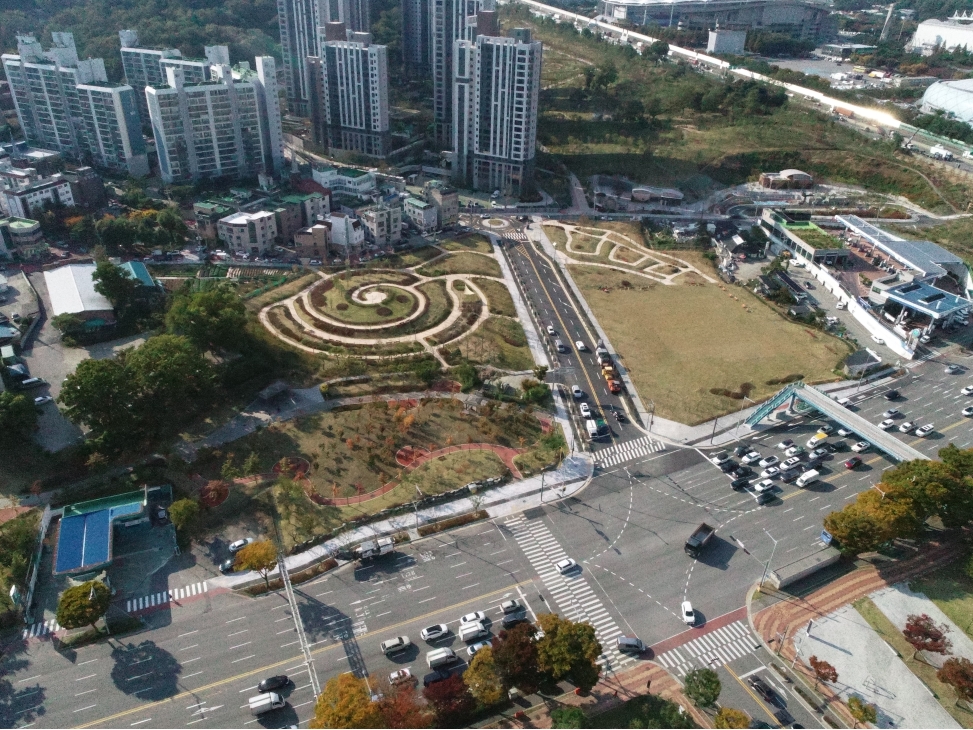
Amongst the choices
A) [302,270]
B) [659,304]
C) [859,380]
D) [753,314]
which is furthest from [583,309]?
[302,270]

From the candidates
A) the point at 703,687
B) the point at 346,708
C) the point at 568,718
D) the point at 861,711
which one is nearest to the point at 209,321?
the point at 346,708

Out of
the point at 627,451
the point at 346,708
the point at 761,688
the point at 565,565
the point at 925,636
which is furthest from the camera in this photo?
the point at 627,451

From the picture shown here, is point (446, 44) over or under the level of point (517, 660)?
over

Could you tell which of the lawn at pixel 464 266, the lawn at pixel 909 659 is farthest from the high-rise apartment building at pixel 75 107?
the lawn at pixel 909 659

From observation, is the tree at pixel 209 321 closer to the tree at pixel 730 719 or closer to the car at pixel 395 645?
the car at pixel 395 645

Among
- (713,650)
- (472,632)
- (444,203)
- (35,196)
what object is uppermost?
(35,196)

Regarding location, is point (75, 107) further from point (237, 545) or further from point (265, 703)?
point (265, 703)

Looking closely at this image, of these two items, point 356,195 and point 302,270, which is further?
point 356,195

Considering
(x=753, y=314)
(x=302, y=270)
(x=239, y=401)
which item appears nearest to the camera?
(x=239, y=401)

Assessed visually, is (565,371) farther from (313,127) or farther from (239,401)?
(313,127)
